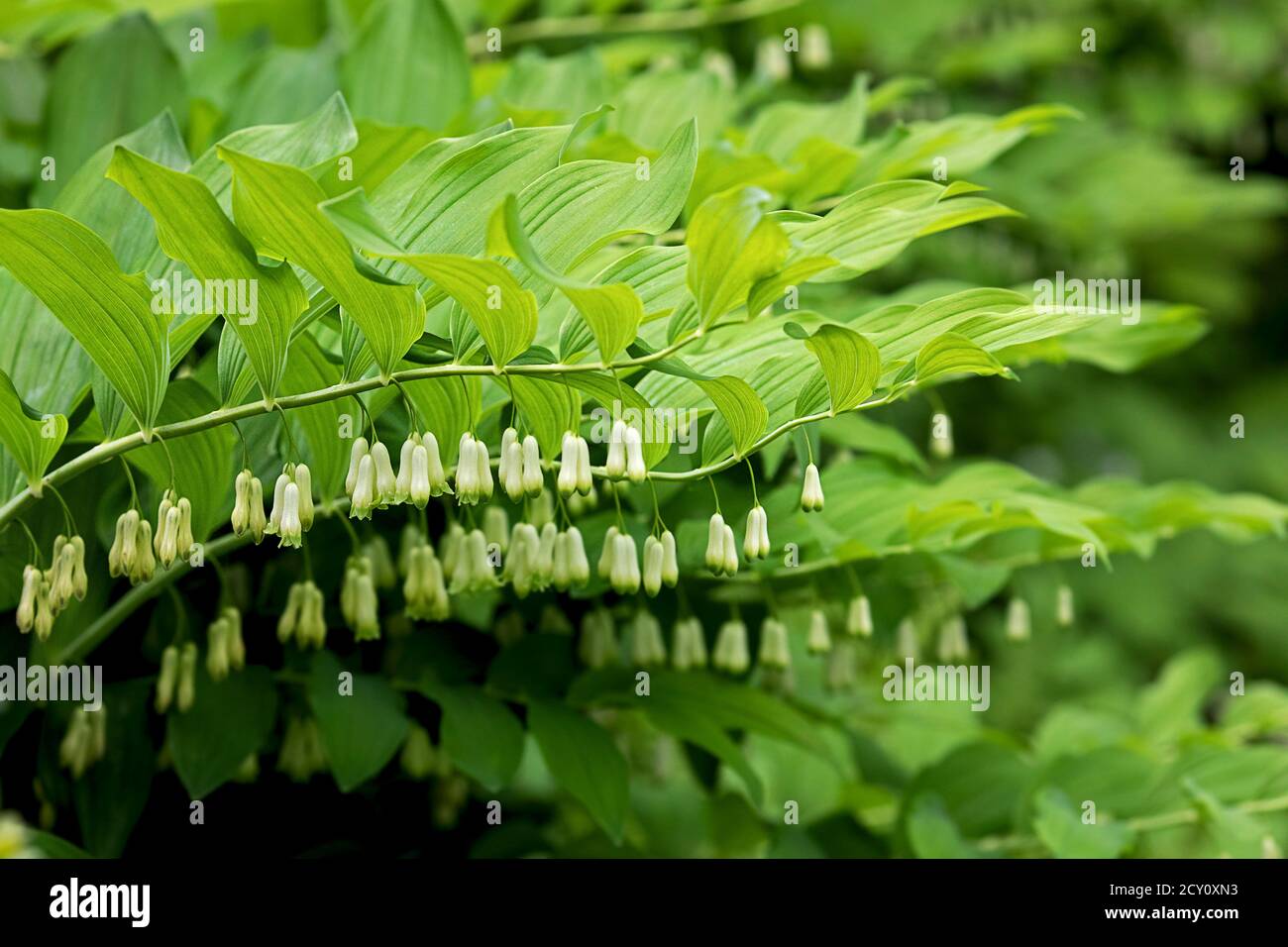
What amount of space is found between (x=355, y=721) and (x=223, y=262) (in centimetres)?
48

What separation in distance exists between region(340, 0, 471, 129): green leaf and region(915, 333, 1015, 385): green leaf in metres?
0.79

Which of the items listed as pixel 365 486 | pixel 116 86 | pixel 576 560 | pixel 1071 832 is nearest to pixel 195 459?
pixel 365 486

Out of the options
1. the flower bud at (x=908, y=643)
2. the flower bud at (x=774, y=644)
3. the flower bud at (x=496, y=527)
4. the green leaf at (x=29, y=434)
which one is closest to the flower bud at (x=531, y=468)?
the flower bud at (x=496, y=527)

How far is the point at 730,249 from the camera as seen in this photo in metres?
0.72

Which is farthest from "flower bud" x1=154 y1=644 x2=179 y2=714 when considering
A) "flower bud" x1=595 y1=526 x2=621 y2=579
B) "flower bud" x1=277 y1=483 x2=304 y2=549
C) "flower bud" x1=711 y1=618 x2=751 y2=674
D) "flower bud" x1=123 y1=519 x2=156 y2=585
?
"flower bud" x1=711 y1=618 x2=751 y2=674

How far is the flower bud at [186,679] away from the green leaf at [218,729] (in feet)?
0.05

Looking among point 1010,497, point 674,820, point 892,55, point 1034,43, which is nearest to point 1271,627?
point 1034,43

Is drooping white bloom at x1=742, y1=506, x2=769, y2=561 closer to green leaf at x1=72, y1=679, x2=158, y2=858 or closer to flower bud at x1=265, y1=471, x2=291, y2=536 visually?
Result: flower bud at x1=265, y1=471, x2=291, y2=536

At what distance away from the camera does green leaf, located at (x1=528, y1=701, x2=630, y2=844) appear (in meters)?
1.13

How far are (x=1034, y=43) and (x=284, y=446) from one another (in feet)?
7.93

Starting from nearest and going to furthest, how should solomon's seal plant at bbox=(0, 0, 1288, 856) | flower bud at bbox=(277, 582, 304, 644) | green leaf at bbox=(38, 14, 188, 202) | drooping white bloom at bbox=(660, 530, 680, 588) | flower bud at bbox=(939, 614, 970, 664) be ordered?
1. solomon's seal plant at bbox=(0, 0, 1288, 856)
2. drooping white bloom at bbox=(660, 530, 680, 588)
3. flower bud at bbox=(277, 582, 304, 644)
4. green leaf at bbox=(38, 14, 188, 202)
5. flower bud at bbox=(939, 614, 970, 664)

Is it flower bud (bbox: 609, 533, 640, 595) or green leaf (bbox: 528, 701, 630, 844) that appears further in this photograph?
green leaf (bbox: 528, 701, 630, 844)

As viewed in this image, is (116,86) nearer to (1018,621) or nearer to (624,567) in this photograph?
(624,567)

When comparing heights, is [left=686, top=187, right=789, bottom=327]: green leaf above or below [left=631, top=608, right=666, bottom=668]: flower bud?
above
